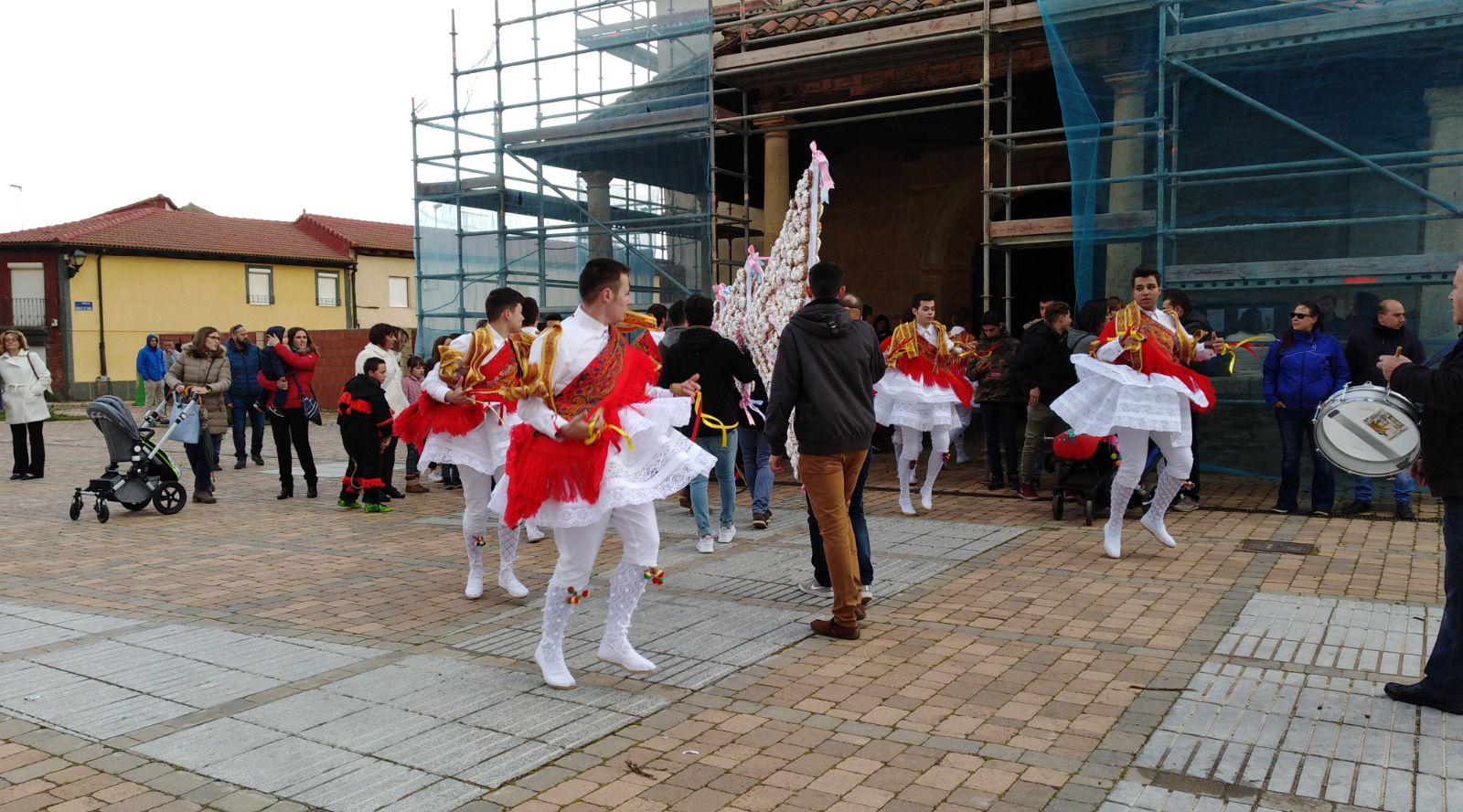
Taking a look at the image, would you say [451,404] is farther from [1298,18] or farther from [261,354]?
[1298,18]

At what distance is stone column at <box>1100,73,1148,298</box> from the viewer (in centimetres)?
1097

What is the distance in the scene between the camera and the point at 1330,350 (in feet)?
28.7

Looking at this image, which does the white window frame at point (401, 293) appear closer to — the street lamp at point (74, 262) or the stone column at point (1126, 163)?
the street lamp at point (74, 262)

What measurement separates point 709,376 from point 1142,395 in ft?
9.54

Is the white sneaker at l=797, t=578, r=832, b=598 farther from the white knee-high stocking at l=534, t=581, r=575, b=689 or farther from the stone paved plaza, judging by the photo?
the white knee-high stocking at l=534, t=581, r=575, b=689

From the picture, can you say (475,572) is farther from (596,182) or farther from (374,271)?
(374,271)

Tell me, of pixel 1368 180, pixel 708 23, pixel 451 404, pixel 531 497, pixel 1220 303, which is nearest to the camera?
pixel 531 497

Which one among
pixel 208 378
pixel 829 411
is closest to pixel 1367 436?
pixel 829 411

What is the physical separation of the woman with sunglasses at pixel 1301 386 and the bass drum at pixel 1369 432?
10.6ft

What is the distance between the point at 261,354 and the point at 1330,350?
995 cm

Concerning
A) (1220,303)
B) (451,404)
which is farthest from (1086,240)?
(451,404)

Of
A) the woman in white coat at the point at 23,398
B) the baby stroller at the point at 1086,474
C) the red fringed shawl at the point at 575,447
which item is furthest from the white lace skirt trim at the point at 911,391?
the woman in white coat at the point at 23,398

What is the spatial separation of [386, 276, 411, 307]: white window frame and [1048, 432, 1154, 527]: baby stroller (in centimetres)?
3759

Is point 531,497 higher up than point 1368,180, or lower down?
lower down
